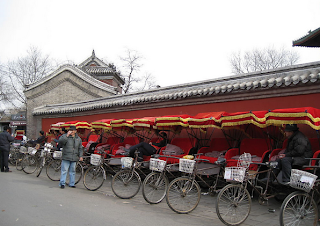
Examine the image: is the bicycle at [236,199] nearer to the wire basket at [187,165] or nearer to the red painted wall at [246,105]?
the wire basket at [187,165]

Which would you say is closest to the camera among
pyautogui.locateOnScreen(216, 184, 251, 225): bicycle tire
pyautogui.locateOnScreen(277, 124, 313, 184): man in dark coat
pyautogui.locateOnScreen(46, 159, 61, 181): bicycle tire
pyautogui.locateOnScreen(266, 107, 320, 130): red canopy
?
pyautogui.locateOnScreen(216, 184, 251, 225): bicycle tire

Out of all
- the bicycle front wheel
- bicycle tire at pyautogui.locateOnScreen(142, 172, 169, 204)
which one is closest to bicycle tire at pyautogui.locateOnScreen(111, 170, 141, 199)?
bicycle tire at pyautogui.locateOnScreen(142, 172, 169, 204)

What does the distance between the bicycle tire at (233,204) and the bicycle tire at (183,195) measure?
823 millimetres

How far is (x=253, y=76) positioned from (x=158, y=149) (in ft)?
12.6

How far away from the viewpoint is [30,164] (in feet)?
35.7

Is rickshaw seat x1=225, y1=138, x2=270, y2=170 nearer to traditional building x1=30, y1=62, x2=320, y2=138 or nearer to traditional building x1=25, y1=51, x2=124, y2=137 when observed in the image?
traditional building x1=30, y1=62, x2=320, y2=138

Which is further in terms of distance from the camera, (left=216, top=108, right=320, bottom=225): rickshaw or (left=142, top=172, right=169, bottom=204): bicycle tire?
(left=142, top=172, right=169, bottom=204): bicycle tire

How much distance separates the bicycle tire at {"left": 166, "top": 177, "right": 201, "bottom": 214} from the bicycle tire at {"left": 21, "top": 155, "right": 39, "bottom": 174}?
6891 mm

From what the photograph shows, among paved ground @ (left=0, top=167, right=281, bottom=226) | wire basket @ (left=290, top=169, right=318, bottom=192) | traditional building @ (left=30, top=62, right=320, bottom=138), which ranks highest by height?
traditional building @ (left=30, top=62, right=320, bottom=138)

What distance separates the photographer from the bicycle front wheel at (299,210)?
442cm

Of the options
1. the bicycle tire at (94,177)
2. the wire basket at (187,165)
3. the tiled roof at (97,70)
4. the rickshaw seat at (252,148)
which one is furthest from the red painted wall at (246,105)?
the tiled roof at (97,70)

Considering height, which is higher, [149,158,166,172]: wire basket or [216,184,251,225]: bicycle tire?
[149,158,166,172]: wire basket

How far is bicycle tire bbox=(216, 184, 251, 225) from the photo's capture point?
16.2 feet

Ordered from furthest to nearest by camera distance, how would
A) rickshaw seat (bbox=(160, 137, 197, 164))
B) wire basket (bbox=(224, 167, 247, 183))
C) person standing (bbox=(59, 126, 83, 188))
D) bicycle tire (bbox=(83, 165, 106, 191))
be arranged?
rickshaw seat (bbox=(160, 137, 197, 164))
person standing (bbox=(59, 126, 83, 188))
bicycle tire (bbox=(83, 165, 106, 191))
wire basket (bbox=(224, 167, 247, 183))
